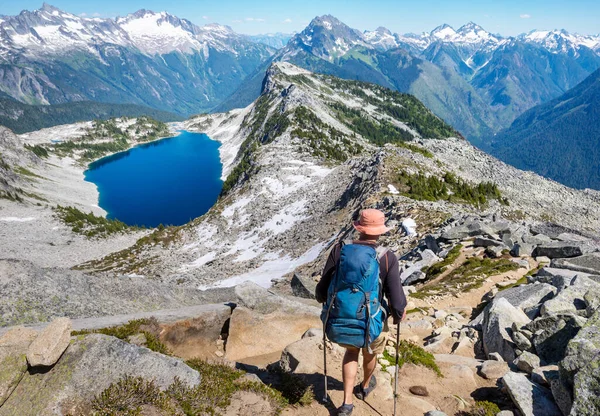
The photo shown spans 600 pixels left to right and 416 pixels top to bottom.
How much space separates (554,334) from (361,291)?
21.5ft

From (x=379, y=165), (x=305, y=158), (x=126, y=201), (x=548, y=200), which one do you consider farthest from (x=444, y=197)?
(x=126, y=201)

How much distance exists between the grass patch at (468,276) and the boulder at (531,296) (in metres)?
4.13

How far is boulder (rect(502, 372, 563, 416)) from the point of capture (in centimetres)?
728

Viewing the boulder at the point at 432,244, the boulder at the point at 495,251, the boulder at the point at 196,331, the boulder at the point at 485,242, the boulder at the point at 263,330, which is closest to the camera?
the boulder at the point at 196,331

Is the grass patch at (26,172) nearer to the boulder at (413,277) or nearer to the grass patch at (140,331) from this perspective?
the boulder at (413,277)

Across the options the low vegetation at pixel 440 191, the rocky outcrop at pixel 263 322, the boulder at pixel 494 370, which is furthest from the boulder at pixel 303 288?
the low vegetation at pixel 440 191

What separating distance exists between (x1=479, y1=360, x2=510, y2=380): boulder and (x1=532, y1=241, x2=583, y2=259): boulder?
11961 millimetres

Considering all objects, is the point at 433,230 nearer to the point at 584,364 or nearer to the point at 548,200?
the point at 584,364

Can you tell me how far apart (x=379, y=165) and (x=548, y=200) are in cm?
4082

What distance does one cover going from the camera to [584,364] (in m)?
6.57

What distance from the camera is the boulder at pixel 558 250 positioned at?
60.0ft

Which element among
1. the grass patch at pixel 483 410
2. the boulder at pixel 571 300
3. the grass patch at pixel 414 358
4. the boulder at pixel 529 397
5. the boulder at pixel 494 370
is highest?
the boulder at pixel 571 300

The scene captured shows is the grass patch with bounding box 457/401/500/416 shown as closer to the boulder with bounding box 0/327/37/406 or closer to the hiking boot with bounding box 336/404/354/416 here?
the hiking boot with bounding box 336/404/354/416

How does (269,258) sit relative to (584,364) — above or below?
below
